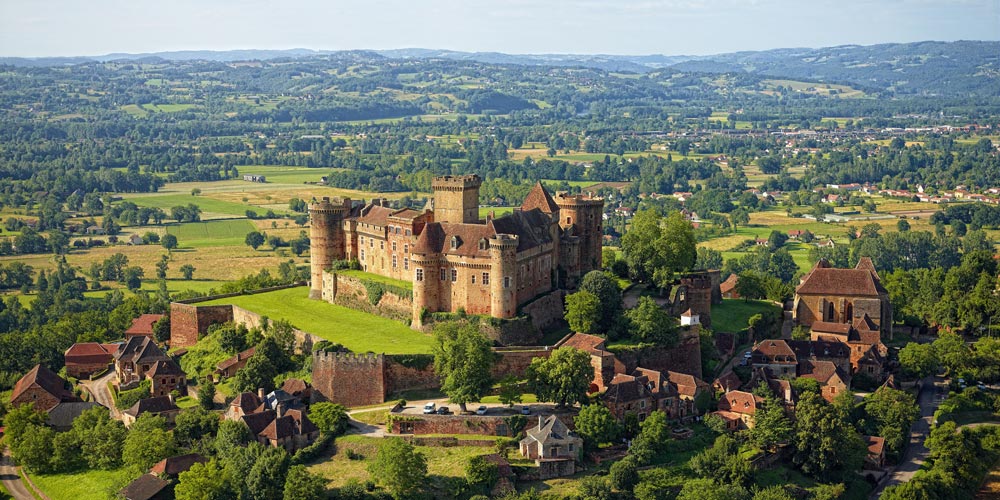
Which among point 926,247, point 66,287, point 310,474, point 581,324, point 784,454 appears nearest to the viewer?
point 310,474

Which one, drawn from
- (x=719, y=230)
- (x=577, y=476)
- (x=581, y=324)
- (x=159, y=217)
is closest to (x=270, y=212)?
(x=159, y=217)

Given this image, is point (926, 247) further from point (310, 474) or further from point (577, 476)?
point (310, 474)

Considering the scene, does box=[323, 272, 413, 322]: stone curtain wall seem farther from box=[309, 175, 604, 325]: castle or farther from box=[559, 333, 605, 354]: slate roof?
box=[559, 333, 605, 354]: slate roof

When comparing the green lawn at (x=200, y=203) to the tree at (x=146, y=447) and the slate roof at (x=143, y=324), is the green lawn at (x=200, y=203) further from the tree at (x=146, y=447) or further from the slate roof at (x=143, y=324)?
the tree at (x=146, y=447)

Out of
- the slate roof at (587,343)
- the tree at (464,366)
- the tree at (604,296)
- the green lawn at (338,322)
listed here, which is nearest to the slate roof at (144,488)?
the green lawn at (338,322)

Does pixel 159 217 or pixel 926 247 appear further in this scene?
pixel 159 217

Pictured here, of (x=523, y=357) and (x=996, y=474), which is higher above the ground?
(x=523, y=357)

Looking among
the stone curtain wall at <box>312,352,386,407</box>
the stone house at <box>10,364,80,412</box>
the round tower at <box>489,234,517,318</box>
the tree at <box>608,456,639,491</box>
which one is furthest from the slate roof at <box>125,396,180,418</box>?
the tree at <box>608,456,639,491</box>
